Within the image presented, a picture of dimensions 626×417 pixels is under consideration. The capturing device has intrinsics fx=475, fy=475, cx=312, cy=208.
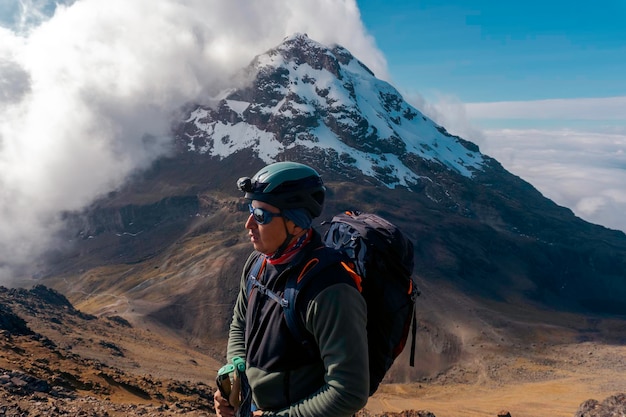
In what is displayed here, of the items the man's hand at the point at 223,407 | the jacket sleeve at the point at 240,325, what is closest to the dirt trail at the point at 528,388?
the jacket sleeve at the point at 240,325

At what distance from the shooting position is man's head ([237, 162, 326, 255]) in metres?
4.41

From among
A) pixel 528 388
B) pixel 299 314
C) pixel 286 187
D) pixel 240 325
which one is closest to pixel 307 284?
pixel 299 314

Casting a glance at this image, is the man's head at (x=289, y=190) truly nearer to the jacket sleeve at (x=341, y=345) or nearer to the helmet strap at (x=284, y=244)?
the helmet strap at (x=284, y=244)

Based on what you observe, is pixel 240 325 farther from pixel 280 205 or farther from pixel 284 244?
pixel 280 205

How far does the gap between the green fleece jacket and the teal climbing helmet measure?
2.34 feet

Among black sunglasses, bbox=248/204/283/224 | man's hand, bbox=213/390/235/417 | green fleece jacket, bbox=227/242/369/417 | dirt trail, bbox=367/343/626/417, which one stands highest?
black sunglasses, bbox=248/204/283/224

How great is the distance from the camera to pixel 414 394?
66.3m

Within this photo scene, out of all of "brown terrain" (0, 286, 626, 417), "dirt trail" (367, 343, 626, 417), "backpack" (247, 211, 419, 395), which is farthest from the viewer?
"dirt trail" (367, 343, 626, 417)

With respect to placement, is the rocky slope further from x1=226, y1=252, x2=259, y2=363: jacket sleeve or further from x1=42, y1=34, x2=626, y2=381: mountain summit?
x1=226, y1=252, x2=259, y2=363: jacket sleeve

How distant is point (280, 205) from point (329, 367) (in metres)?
1.51

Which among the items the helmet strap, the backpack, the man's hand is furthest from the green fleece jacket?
the man's hand

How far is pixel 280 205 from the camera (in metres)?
4.42

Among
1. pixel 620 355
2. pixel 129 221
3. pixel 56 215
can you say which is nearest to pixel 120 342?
pixel 620 355

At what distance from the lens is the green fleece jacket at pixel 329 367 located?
3.68 m
